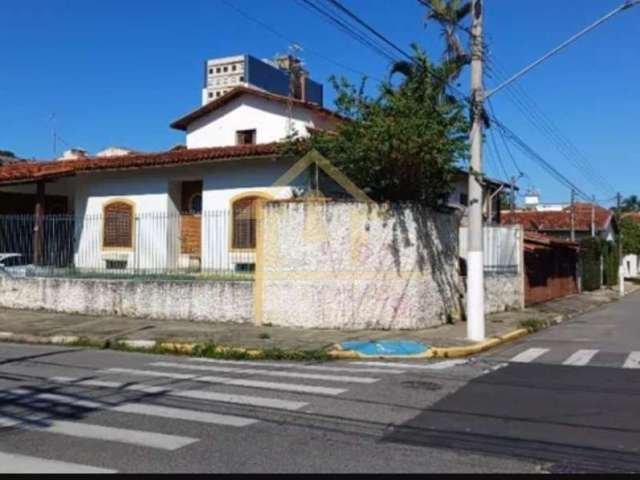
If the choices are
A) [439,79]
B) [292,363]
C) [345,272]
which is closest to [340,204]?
[345,272]

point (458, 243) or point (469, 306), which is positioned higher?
point (458, 243)

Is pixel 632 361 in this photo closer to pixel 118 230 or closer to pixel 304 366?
A: pixel 304 366

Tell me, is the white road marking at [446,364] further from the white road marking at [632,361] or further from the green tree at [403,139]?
the green tree at [403,139]

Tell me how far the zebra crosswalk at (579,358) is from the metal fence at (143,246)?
688cm

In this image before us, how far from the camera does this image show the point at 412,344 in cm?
A: 1380

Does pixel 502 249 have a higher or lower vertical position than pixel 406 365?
higher

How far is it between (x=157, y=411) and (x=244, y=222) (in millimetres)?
12693

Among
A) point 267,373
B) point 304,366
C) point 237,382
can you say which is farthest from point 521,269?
point 237,382

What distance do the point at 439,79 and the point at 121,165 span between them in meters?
11.8

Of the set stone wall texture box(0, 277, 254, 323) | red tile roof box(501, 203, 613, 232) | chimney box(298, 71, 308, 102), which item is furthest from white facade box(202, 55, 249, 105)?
stone wall texture box(0, 277, 254, 323)

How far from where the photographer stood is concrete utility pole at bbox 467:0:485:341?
573 inches

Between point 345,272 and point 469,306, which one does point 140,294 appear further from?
point 469,306

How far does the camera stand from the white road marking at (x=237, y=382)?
918 cm

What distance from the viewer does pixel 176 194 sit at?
79.7 feet
